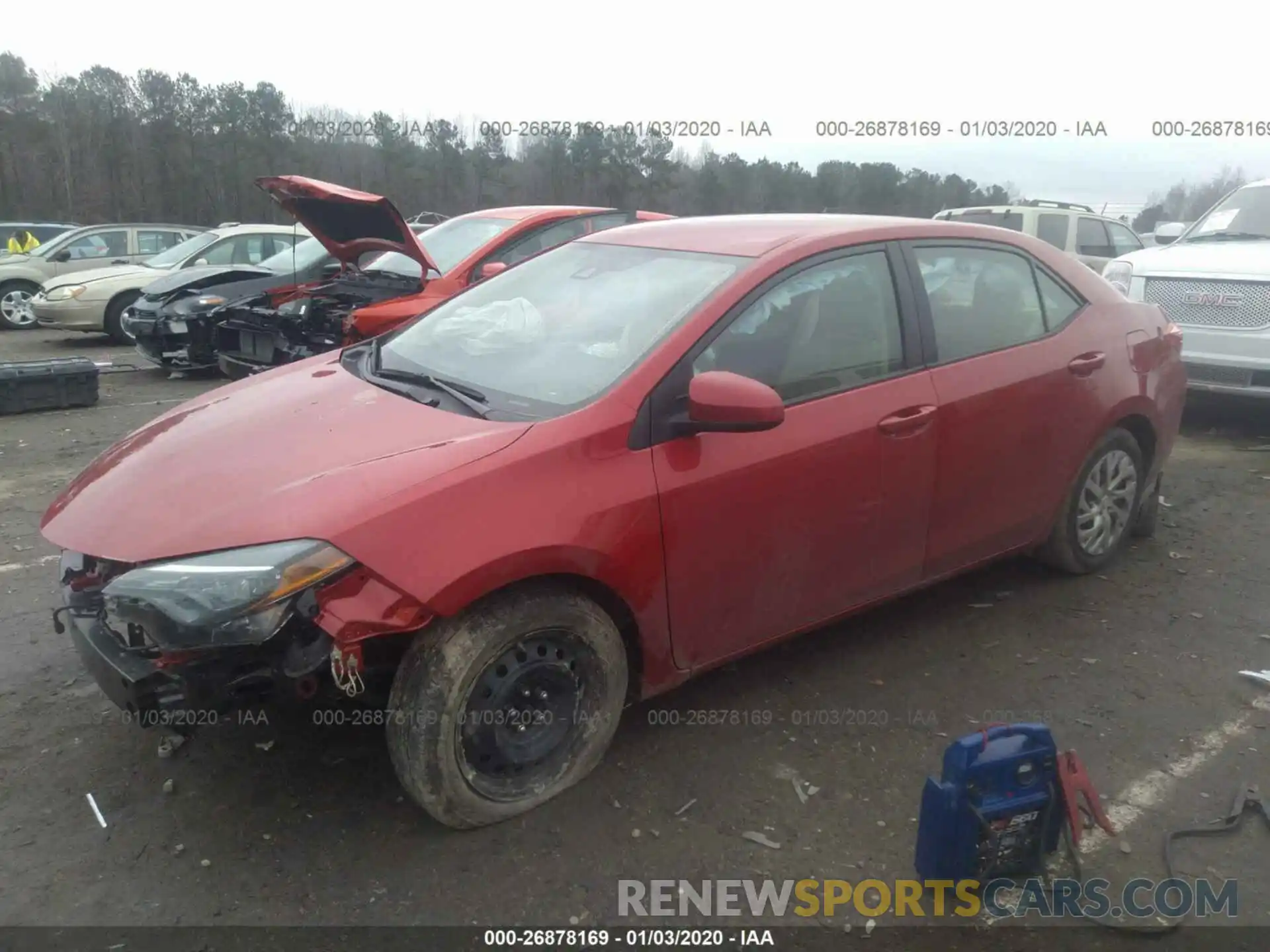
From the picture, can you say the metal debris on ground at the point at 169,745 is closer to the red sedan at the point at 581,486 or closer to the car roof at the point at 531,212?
the red sedan at the point at 581,486

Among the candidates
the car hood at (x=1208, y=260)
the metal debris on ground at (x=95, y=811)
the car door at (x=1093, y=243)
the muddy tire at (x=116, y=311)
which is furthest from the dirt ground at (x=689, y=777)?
the muddy tire at (x=116, y=311)

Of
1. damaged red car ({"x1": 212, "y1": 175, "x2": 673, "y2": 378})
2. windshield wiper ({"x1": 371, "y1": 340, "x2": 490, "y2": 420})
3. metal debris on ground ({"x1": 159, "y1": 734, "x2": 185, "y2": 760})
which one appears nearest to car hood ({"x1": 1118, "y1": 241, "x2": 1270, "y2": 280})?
damaged red car ({"x1": 212, "y1": 175, "x2": 673, "y2": 378})

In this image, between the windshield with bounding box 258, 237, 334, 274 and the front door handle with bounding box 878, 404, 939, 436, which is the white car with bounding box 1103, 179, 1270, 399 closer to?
the front door handle with bounding box 878, 404, 939, 436

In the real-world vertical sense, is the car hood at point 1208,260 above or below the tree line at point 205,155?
below

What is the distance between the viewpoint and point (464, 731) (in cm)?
257

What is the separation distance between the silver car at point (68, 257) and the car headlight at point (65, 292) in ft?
7.46

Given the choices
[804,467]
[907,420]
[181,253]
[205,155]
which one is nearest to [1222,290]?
[907,420]

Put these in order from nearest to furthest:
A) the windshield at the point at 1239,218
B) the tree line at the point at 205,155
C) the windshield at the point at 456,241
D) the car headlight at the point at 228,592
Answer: the car headlight at the point at 228,592
the windshield at the point at 456,241
the windshield at the point at 1239,218
the tree line at the point at 205,155

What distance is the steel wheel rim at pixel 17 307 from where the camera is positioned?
13.7 meters

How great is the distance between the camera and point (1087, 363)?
13.0 ft

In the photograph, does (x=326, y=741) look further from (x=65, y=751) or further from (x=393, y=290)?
(x=393, y=290)

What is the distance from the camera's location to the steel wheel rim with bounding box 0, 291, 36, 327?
44.9 ft

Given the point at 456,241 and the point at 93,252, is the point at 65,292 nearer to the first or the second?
the point at 93,252

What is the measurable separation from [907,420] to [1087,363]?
121cm
